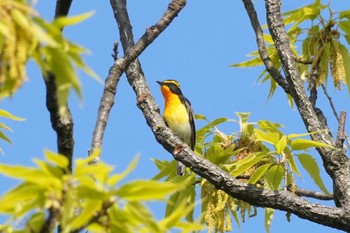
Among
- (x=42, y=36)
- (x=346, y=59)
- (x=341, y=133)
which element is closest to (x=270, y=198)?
(x=341, y=133)

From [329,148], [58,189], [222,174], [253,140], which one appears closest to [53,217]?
[58,189]

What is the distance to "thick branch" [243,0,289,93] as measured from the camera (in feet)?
18.1

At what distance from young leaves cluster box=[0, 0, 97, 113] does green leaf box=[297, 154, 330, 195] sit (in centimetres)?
322

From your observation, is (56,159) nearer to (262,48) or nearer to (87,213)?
(87,213)

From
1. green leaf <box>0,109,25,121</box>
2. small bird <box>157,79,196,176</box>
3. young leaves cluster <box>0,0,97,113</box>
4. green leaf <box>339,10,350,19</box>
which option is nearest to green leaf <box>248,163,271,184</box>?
green leaf <box>339,10,350,19</box>

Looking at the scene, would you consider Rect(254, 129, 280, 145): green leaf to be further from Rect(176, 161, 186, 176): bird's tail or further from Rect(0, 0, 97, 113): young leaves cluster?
Rect(0, 0, 97, 113): young leaves cluster

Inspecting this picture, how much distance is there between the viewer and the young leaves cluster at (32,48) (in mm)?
1885

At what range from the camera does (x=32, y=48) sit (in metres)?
1.94

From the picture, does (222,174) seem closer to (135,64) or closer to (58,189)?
(135,64)

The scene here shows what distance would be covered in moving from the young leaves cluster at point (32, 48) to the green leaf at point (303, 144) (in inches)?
115

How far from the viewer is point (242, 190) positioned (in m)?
4.77

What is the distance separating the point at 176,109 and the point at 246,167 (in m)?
5.23

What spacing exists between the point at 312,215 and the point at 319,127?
0.62 metres

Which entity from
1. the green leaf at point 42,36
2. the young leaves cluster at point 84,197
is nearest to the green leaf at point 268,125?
the young leaves cluster at point 84,197
